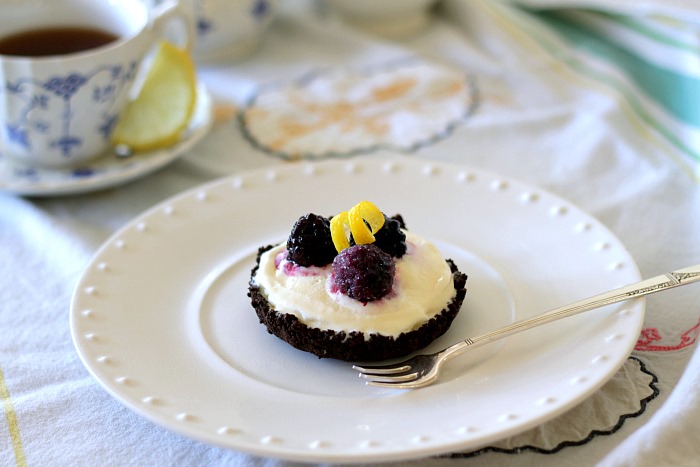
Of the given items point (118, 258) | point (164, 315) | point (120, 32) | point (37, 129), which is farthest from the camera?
point (120, 32)

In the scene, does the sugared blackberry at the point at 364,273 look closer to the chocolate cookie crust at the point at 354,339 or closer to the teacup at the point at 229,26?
the chocolate cookie crust at the point at 354,339

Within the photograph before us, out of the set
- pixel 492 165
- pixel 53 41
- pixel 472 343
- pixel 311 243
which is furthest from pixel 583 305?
pixel 53 41

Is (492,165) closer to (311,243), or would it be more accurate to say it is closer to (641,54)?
(641,54)

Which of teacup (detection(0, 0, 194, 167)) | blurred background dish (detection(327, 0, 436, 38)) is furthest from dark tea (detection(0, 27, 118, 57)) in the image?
blurred background dish (detection(327, 0, 436, 38))

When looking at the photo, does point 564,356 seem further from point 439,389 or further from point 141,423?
point 141,423

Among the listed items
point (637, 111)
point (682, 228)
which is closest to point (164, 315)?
point (682, 228)

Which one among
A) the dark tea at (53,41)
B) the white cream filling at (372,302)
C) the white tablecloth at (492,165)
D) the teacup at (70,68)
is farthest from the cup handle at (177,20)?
the white cream filling at (372,302)
